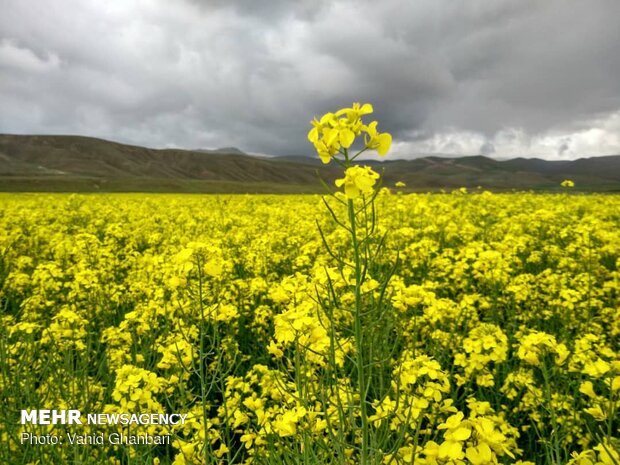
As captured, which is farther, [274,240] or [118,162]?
[118,162]

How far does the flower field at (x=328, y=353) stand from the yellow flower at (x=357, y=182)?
19 mm

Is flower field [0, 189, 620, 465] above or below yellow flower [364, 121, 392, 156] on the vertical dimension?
below

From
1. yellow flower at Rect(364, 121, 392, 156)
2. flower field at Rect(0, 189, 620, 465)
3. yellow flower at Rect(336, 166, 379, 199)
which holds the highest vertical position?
yellow flower at Rect(364, 121, 392, 156)

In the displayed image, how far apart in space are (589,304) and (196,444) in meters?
3.98

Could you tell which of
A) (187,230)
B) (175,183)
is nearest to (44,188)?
(175,183)

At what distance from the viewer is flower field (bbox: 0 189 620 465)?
1911 millimetres

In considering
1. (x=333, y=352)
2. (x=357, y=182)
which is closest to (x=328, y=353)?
(x=333, y=352)

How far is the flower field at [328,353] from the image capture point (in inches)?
75.2

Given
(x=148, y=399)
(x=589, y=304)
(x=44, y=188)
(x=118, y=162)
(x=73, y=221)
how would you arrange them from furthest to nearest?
(x=118, y=162) → (x=44, y=188) → (x=73, y=221) → (x=589, y=304) → (x=148, y=399)

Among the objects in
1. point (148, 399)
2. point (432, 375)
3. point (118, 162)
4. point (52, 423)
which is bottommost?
point (52, 423)

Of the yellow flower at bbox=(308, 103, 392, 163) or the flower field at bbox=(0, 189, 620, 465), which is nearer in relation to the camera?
the yellow flower at bbox=(308, 103, 392, 163)

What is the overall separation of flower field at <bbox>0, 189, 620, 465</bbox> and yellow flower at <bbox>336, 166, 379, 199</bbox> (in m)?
0.02

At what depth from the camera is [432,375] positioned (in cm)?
190

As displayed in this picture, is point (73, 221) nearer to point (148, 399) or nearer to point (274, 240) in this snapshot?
point (274, 240)
